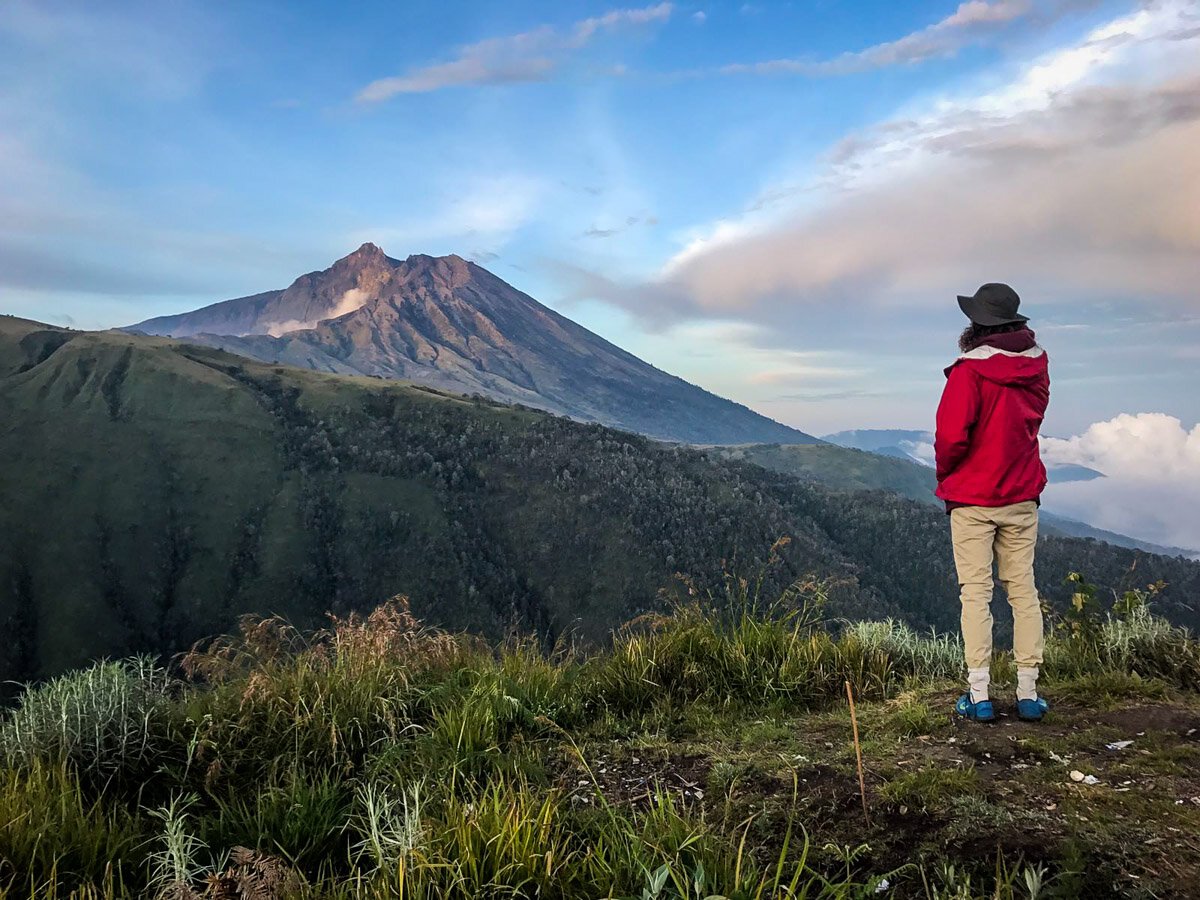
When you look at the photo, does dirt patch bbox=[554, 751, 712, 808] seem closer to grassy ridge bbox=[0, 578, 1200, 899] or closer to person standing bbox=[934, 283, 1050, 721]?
grassy ridge bbox=[0, 578, 1200, 899]

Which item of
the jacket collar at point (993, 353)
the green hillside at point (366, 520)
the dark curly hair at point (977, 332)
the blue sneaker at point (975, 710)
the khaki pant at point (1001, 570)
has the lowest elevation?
the green hillside at point (366, 520)

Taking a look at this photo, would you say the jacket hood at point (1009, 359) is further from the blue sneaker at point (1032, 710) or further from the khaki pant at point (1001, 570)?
the blue sneaker at point (1032, 710)

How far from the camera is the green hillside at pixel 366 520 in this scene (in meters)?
90.4

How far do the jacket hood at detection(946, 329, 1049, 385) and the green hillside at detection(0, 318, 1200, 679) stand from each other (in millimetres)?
75630

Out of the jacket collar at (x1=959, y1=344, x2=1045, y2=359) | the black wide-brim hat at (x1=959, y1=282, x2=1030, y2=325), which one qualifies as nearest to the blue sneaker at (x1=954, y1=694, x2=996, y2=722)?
the jacket collar at (x1=959, y1=344, x2=1045, y2=359)

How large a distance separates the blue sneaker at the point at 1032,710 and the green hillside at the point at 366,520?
248 ft

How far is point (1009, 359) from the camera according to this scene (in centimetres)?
454

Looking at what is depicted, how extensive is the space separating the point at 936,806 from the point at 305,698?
338 centimetres

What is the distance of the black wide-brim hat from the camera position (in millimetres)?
4645

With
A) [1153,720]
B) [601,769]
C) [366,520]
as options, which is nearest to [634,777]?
[601,769]

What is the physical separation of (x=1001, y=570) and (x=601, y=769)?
2.80 m

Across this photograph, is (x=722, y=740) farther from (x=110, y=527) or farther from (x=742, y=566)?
(x=110, y=527)

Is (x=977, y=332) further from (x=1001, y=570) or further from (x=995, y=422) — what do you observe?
(x=1001, y=570)

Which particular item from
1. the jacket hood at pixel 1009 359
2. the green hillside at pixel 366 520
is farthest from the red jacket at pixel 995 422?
the green hillside at pixel 366 520
